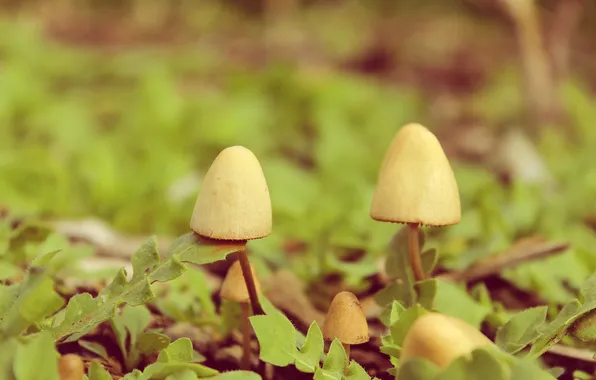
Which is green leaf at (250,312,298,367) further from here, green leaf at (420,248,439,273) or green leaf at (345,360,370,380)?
green leaf at (420,248,439,273)

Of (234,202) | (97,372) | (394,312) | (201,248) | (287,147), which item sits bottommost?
(287,147)

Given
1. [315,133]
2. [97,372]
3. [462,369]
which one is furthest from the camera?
[315,133]

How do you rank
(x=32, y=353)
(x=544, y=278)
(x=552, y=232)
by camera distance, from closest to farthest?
(x=32, y=353)
(x=544, y=278)
(x=552, y=232)

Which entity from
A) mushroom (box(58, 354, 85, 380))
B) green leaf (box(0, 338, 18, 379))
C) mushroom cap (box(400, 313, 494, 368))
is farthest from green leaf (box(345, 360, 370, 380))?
green leaf (box(0, 338, 18, 379))

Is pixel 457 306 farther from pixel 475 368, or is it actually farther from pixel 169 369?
pixel 169 369

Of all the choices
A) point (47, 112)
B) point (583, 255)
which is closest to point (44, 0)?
point (47, 112)

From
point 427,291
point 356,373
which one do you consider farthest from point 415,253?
point 356,373

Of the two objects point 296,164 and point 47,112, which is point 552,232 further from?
point 47,112
